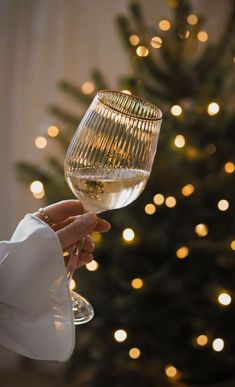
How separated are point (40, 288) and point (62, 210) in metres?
0.18

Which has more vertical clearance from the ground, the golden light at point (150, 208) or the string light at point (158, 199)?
the string light at point (158, 199)

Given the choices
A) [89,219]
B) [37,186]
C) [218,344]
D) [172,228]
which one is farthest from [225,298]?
[89,219]

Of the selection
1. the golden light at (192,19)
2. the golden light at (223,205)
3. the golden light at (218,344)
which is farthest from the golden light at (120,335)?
the golden light at (192,19)

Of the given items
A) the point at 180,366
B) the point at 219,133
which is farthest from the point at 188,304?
the point at 219,133

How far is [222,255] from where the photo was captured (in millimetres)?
1778

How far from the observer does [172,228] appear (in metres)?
1.78

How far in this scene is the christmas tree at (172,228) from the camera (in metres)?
1.76

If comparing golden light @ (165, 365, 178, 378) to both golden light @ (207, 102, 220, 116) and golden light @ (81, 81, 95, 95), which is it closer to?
golden light @ (207, 102, 220, 116)

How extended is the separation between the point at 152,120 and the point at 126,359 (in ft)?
4.30

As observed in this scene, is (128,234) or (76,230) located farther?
(128,234)

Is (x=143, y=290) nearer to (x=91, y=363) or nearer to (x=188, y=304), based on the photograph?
(x=188, y=304)

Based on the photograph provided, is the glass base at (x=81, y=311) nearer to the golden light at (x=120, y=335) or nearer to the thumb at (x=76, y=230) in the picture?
the thumb at (x=76, y=230)

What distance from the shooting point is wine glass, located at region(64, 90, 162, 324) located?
27.5 inches

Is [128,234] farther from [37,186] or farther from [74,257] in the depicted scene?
[74,257]
